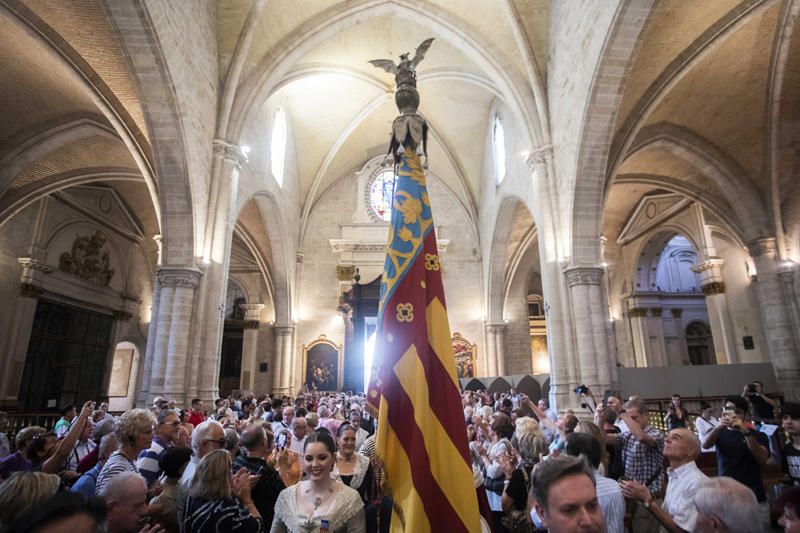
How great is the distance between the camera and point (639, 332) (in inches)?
699

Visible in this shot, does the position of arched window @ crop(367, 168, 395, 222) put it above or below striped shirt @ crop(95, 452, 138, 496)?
above

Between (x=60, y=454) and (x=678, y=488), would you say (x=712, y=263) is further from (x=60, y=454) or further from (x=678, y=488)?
(x=60, y=454)

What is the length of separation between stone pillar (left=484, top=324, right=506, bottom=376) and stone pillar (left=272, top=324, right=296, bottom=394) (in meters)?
7.73

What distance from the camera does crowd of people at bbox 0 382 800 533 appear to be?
155cm

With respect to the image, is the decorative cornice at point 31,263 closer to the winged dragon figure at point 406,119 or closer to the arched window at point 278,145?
the arched window at point 278,145

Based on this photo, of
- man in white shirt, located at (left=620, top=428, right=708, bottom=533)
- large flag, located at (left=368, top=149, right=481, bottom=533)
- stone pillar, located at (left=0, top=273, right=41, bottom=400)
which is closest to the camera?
man in white shirt, located at (left=620, top=428, right=708, bottom=533)

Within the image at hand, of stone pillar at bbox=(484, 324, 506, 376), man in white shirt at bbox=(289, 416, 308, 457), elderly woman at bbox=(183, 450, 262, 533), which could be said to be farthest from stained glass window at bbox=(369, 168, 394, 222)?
elderly woman at bbox=(183, 450, 262, 533)

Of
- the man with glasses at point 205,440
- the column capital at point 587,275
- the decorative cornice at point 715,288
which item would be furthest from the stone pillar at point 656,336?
the man with glasses at point 205,440

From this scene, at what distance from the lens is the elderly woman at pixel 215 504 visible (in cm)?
195

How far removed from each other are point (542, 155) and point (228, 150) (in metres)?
7.25

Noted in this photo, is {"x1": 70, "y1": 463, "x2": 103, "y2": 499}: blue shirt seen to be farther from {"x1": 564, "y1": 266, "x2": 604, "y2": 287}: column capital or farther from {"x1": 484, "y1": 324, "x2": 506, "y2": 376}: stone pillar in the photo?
{"x1": 484, "y1": 324, "x2": 506, "y2": 376}: stone pillar

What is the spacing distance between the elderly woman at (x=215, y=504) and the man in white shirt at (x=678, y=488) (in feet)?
6.02

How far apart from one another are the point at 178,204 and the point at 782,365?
14.4 metres

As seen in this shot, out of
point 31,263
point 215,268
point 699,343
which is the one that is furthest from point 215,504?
point 699,343
